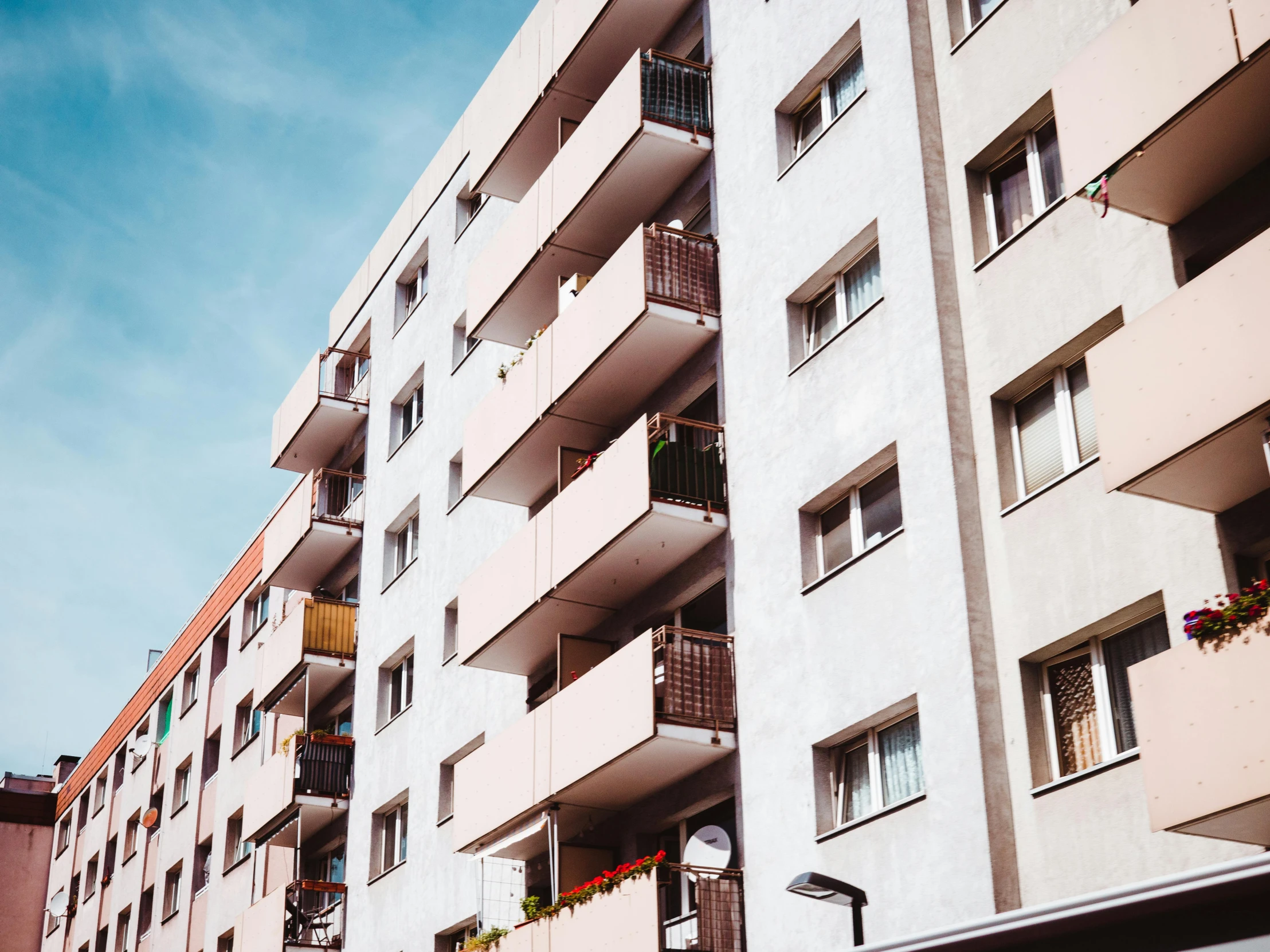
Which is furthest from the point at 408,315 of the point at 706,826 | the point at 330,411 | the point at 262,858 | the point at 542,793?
the point at 706,826

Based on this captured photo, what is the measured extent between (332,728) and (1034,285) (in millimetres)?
22157

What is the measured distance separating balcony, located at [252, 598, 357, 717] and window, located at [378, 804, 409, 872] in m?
3.30

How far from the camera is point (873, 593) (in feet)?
57.3

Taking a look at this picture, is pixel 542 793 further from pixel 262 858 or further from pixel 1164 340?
pixel 262 858

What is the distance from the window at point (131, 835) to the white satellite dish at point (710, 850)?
1294 inches

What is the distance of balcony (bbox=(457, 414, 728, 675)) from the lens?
826 inches

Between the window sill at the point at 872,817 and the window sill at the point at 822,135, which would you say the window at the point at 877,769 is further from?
the window sill at the point at 822,135


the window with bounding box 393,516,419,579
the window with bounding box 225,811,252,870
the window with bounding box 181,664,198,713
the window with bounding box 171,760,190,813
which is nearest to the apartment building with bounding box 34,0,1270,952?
the window with bounding box 393,516,419,579

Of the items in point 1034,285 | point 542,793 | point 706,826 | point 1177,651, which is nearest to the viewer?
point 1177,651

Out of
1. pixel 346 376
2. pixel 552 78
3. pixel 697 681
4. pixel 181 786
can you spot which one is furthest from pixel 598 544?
pixel 181 786

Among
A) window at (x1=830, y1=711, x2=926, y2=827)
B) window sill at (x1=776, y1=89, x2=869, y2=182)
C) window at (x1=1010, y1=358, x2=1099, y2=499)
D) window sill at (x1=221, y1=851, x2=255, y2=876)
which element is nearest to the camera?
window at (x1=1010, y1=358, x2=1099, y2=499)

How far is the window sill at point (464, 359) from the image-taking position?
3053 cm

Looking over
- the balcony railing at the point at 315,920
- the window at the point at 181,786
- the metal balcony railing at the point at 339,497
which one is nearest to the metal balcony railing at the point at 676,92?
the metal balcony railing at the point at 339,497

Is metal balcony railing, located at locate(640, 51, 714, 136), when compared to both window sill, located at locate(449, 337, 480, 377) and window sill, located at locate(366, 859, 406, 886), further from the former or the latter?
window sill, located at locate(366, 859, 406, 886)
